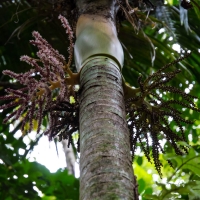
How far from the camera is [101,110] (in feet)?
3.07

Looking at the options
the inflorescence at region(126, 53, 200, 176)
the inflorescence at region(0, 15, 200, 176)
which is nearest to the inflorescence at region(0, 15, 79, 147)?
the inflorescence at region(0, 15, 200, 176)

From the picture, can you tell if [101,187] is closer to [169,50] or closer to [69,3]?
[69,3]

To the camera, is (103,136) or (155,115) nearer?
(103,136)

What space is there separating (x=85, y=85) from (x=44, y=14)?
0.80 m

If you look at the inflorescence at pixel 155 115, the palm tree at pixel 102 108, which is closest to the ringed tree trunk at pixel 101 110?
the palm tree at pixel 102 108

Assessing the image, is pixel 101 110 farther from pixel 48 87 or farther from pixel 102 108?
pixel 48 87

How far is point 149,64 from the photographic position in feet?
6.81

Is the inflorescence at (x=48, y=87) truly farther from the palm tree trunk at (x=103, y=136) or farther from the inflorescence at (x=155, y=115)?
the inflorescence at (x=155, y=115)

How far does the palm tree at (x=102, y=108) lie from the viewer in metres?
0.76

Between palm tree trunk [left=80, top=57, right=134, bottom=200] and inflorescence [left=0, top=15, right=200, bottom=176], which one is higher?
inflorescence [left=0, top=15, right=200, bottom=176]

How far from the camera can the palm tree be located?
761mm

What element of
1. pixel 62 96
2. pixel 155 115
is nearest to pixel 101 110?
pixel 62 96

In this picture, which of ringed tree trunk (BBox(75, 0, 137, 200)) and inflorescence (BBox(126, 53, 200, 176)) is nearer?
ringed tree trunk (BBox(75, 0, 137, 200))

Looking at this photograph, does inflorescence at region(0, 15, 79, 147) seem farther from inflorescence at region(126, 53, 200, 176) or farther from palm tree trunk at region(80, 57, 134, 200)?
inflorescence at region(126, 53, 200, 176)
